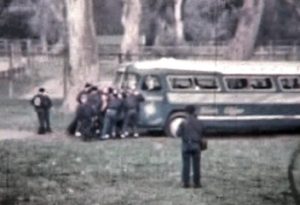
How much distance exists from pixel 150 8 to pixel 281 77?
38 centimetres

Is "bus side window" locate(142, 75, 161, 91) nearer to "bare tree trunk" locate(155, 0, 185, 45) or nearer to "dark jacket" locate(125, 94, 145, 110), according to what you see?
"dark jacket" locate(125, 94, 145, 110)

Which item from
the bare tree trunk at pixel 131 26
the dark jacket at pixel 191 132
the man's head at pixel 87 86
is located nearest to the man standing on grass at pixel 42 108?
the man's head at pixel 87 86

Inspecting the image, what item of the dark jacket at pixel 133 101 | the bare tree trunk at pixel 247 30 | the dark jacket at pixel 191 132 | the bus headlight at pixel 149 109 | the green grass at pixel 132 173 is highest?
the bare tree trunk at pixel 247 30

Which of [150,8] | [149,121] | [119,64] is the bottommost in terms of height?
[149,121]

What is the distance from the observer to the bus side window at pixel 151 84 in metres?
2.47

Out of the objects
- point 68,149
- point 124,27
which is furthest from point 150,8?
point 68,149

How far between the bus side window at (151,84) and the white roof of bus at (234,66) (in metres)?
0.09

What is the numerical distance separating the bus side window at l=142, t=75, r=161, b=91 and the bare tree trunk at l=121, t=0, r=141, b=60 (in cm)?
18

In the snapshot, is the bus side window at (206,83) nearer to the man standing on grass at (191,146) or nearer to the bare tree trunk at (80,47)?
the man standing on grass at (191,146)

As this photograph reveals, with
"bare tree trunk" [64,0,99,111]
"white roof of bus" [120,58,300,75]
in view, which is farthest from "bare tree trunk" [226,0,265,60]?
"bare tree trunk" [64,0,99,111]

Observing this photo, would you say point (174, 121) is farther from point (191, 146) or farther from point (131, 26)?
point (131, 26)

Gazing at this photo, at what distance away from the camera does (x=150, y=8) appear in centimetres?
223

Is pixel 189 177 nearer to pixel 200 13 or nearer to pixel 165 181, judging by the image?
pixel 165 181

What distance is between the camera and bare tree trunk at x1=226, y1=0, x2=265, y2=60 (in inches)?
84.8
